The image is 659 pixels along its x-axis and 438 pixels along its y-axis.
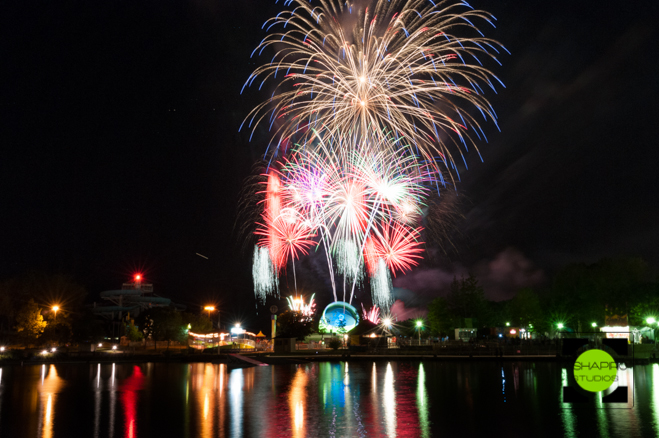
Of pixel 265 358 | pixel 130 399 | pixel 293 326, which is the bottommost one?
pixel 265 358

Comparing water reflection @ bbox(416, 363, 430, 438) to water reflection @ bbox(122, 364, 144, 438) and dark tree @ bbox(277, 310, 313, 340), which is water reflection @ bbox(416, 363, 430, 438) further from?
dark tree @ bbox(277, 310, 313, 340)

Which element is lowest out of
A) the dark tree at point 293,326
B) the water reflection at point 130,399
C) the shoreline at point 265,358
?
the shoreline at point 265,358

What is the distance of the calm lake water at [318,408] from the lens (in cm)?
1526

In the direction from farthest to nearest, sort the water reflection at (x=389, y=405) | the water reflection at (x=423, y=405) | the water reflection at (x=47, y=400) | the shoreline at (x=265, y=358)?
the shoreline at (x=265, y=358)
the water reflection at (x=47, y=400)
the water reflection at (x=389, y=405)
the water reflection at (x=423, y=405)

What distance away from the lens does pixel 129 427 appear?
1600cm

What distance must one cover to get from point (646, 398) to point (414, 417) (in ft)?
36.8

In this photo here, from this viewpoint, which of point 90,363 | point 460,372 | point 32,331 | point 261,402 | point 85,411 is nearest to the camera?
point 85,411

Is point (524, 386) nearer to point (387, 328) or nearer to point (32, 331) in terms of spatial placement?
point (32, 331)

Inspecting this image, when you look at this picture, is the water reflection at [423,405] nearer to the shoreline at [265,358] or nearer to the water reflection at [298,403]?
the water reflection at [298,403]

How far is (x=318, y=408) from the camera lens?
19.2m

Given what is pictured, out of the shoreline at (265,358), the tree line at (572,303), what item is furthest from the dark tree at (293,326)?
the tree line at (572,303)

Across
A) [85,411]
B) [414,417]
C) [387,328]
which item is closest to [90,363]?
[85,411]

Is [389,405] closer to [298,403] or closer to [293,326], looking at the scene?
[298,403]

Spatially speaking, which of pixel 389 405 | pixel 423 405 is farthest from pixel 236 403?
pixel 423 405
